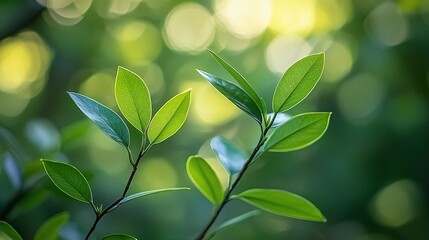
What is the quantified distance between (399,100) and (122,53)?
65 centimetres

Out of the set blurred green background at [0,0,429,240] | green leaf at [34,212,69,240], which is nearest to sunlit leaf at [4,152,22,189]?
green leaf at [34,212,69,240]

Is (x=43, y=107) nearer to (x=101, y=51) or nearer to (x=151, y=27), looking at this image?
(x=101, y=51)

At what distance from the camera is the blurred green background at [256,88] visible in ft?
3.65

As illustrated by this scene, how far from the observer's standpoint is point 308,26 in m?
1.34

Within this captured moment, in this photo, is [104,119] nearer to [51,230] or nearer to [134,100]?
[134,100]

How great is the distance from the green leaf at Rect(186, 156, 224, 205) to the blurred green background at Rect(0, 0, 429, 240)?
63 cm

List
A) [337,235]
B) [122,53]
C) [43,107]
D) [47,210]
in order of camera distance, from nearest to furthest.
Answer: [47,210], [337,235], [43,107], [122,53]

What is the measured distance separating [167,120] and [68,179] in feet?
0.23

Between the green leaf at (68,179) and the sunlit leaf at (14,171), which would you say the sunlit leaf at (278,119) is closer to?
the green leaf at (68,179)

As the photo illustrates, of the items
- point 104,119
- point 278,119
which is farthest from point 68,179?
point 278,119

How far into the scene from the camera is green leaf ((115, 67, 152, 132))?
33 centimetres

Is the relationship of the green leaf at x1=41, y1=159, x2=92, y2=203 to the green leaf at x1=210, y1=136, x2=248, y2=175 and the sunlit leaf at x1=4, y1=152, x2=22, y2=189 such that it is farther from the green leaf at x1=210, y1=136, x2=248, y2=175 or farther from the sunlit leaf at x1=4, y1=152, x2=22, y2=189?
the sunlit leaf at x1=4, y1=152, x2=22, y2=189

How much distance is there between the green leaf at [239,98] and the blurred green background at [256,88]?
682mm

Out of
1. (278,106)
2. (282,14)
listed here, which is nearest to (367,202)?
(282,14)
